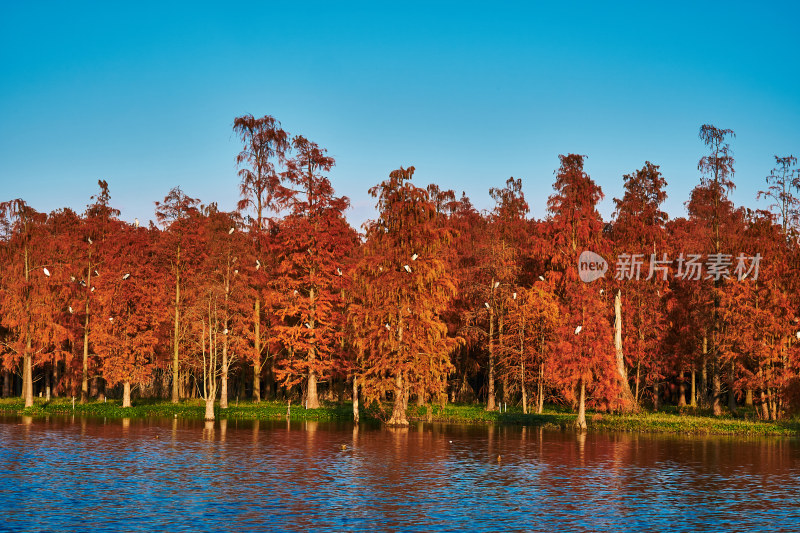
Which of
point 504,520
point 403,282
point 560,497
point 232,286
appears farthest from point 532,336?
point 504,520

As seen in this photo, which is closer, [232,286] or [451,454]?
[451,454]

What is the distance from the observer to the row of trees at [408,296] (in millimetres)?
51594

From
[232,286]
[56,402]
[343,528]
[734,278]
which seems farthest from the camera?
[56,402]

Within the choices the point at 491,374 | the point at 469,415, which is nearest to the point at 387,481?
the point at 469,415

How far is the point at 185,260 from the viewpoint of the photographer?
65812 mm

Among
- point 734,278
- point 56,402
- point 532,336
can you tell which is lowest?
point 56,402

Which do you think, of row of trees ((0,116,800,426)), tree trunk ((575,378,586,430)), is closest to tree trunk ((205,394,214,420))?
row of trees ((0,116,800,426))

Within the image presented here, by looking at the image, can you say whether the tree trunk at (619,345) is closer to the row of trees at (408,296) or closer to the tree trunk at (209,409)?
the row of trees at (408,296)

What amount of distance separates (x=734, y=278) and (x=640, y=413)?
39.1ft

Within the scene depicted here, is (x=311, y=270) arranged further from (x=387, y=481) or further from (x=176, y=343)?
(x=387, y=481)

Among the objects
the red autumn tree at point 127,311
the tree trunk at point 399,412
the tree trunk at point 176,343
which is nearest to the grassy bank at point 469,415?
the tree trunk at point 176,343

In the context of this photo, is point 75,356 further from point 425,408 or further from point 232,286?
point 425,408

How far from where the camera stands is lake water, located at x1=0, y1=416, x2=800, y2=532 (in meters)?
23.0

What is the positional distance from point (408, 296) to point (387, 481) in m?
22.5
